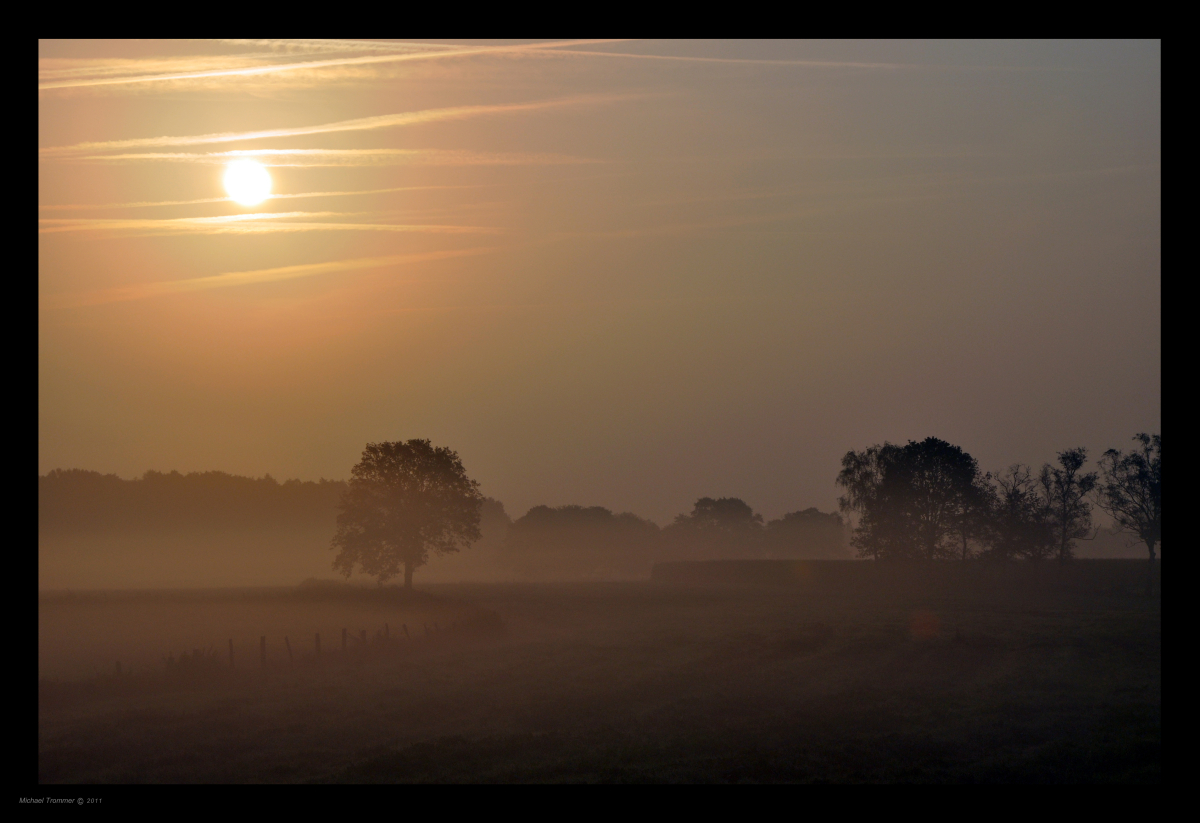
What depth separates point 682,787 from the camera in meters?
19.0

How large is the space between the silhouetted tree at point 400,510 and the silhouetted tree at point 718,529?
105 meters

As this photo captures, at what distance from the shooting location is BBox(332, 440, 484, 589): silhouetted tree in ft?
221

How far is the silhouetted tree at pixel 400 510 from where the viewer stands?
6750 cm

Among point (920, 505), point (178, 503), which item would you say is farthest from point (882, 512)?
point (178, 503)

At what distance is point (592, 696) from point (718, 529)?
148714 millimetres

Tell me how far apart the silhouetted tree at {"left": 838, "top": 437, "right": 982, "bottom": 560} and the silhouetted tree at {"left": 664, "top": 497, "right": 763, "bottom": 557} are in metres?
79.0

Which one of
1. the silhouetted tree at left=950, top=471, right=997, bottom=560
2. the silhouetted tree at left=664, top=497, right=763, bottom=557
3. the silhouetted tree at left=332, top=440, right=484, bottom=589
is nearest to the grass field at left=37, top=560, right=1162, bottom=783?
the silhouetted tree at left=332, top=440, right=484, bottom=589

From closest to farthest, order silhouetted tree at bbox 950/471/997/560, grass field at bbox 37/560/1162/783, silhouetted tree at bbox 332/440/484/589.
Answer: grass field at bbox 37/560/1162/783
silhouetted tree at bbox 332/440/484/589
silhouetted tree at bbox 950/471/997/560

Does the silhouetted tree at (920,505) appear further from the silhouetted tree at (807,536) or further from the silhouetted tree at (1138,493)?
the silhouetted tree at (807,536)

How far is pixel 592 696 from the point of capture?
100 feet

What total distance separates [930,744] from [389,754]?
14607 millimetres

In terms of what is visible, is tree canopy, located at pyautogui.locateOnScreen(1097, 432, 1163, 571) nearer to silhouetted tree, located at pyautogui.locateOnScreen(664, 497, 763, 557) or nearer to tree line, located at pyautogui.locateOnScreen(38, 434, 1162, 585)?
tree line, located at pyautogui.locateOnScreen(38, 434, 1162, 585)

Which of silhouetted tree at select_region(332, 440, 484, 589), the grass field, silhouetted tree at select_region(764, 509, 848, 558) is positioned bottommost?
silhouetted tree at select_region(764, 509, 848, 558)
